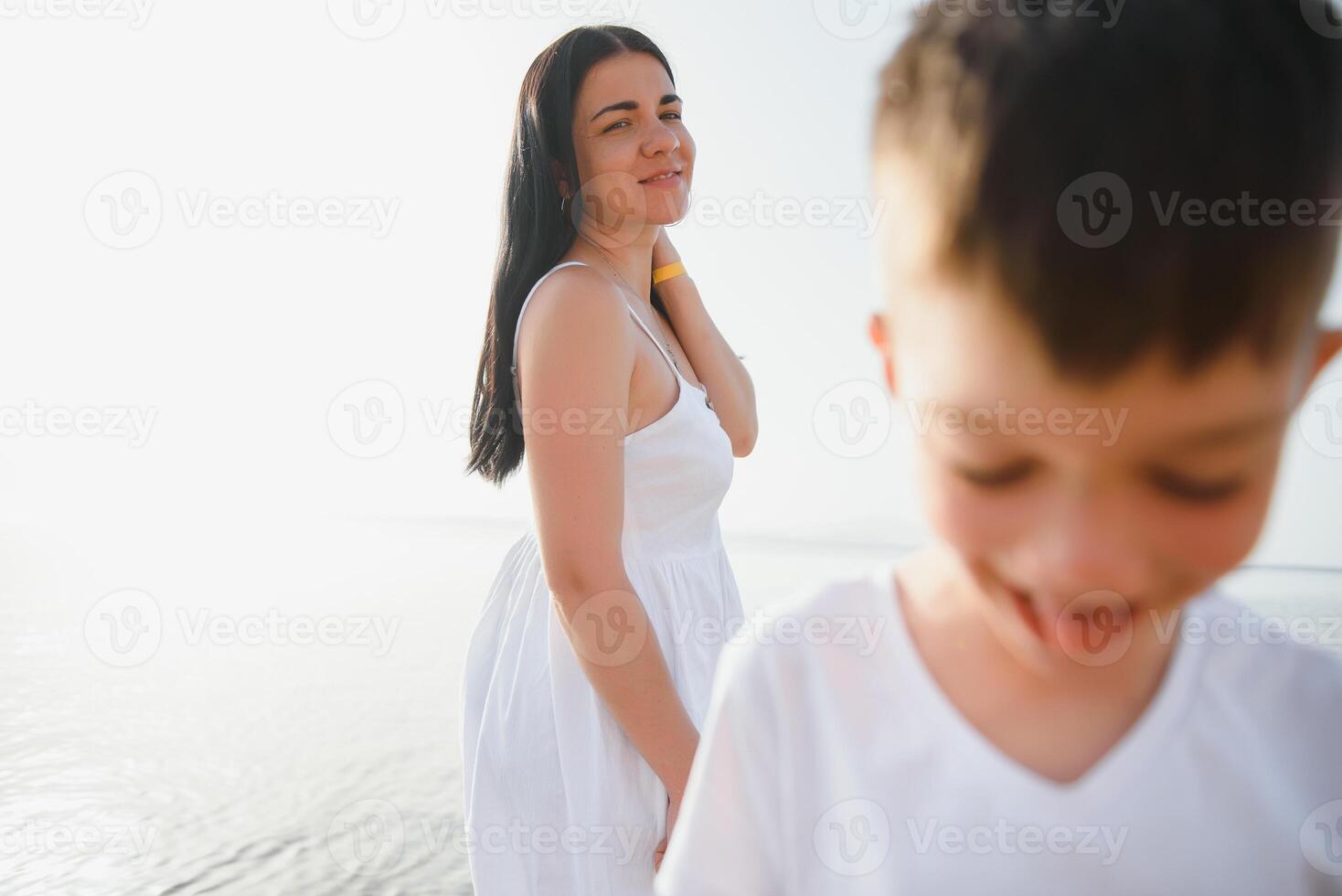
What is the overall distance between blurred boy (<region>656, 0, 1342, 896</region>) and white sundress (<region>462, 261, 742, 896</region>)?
1186 millimetres

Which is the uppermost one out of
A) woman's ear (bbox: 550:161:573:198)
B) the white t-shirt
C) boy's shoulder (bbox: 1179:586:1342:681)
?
woman's ear (bbox: 550:161:573:198)

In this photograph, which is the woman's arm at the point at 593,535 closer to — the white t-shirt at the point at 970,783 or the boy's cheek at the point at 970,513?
the white t-shirt at the point at 970,783

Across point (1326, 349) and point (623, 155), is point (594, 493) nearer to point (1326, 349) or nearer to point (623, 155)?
point (623, 155)

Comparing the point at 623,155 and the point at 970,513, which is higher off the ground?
the point at 623,155

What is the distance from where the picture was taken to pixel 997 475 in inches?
25.0

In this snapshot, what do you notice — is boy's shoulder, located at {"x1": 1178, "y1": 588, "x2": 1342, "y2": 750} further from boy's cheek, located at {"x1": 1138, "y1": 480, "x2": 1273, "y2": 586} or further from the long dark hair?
the long dark hair

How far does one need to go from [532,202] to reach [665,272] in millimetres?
483

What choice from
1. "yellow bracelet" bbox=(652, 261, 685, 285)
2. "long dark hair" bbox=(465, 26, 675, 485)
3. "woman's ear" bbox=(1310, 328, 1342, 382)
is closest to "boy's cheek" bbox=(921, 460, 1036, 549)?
"woman's ear" bbox=(1310, 328, 1342, 382)

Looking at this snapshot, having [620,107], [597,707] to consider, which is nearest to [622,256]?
[620,107]

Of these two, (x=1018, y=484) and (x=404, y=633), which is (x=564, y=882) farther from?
(x=404, y=633)

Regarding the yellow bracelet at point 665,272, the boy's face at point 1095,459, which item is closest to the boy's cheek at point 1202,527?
the boy's face at point 1095,459

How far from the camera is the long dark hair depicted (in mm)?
2211

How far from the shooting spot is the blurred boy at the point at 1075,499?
58cm

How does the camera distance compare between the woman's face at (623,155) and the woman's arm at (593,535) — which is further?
the woman's face at (623,155)
